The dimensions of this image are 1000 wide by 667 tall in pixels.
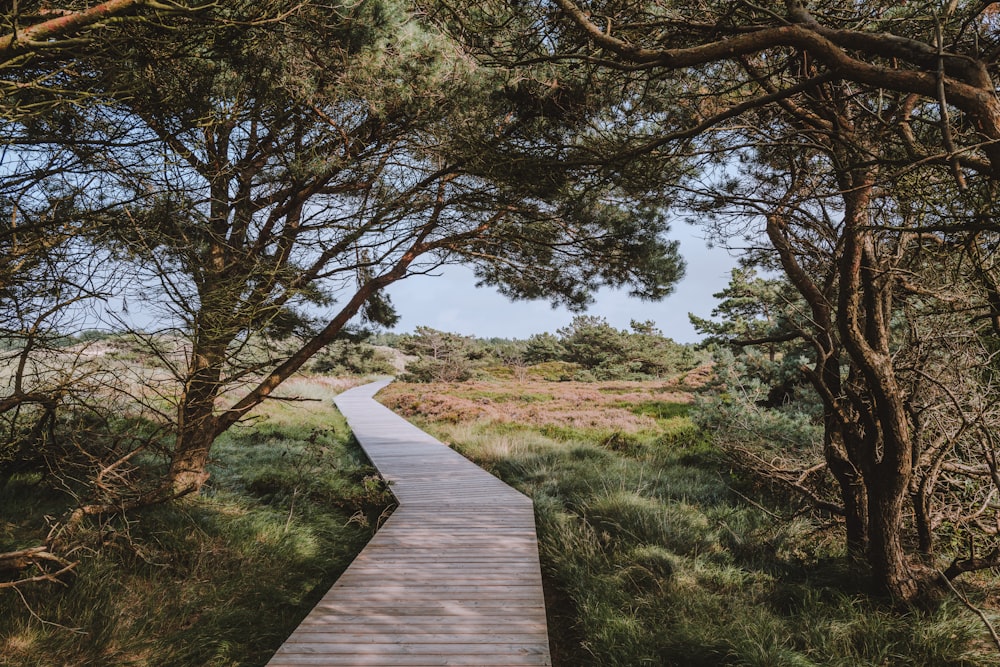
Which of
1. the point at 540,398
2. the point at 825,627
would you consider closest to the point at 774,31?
the point at 825,627

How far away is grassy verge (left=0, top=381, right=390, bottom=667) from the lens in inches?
137

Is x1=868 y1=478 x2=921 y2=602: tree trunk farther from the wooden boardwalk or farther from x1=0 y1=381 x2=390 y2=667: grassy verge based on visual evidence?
x1=0 y1=381 x2=390 y2=667: grassy verge

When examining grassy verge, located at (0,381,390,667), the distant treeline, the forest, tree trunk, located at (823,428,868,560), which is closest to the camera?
the forest

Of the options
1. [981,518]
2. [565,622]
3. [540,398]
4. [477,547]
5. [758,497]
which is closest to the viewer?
[981,518]

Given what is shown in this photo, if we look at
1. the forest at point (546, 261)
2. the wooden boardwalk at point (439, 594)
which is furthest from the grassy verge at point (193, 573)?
the wooden boardwalk at point (439, 594)

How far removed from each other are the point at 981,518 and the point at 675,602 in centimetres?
253

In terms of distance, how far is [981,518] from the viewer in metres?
3.93

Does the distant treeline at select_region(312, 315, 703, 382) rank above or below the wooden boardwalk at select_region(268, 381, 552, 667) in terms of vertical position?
above

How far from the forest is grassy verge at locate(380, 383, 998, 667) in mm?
34

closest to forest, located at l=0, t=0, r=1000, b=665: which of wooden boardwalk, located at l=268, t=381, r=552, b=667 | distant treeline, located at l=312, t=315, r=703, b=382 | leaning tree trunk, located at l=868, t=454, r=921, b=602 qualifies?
leaning tree trunk, located at l=868, t=454, r=921, b=602

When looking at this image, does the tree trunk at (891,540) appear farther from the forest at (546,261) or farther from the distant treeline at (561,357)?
the distant treeline at (561,357)

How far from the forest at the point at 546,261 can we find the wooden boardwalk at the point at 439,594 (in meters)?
0.49

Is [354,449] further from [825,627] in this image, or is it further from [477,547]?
[825,627]

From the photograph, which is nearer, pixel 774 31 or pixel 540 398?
pixel 774 31
